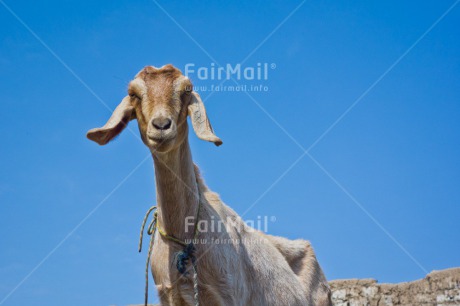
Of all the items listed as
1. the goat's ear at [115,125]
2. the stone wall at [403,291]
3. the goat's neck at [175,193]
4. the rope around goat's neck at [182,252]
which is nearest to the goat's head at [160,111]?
the goat's ear at [115,125]

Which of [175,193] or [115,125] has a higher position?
[115,125]

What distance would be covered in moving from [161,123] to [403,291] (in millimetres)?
5255

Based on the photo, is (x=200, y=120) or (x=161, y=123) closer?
(x=161, y=123)

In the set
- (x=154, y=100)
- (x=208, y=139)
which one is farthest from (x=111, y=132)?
(x=208, y=139)

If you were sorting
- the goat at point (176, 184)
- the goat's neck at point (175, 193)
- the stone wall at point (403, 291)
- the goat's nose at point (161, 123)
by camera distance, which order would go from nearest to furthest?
the goat's nose at point (161, 123)
the goat at point (176, 184)
the goat's neck at point (175, 193)
the stone wall at point (403, 291)

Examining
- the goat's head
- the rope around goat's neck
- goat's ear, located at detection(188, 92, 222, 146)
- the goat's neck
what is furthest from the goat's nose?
the rope around goat's neck

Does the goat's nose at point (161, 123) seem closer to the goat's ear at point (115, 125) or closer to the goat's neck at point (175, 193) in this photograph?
the goat's neck at point (175, 193)

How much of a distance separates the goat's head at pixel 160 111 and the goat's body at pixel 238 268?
0.84 metres

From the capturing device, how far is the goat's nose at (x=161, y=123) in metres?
4.57

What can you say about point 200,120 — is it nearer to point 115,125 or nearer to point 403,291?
point 115,125

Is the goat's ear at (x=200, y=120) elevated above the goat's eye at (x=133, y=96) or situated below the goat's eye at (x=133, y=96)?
below

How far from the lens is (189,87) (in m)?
4.98

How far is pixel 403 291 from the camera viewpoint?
27.6 feet

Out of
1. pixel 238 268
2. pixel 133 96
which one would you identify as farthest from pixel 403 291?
pixel 133 96
